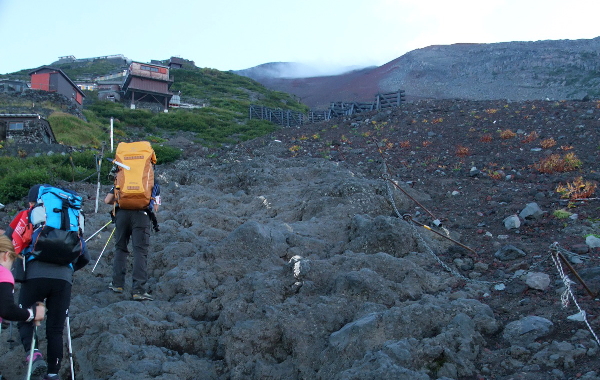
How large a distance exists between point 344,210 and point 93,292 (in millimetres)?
3917

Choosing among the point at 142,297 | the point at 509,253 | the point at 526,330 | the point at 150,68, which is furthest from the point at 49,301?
the point at 150,68

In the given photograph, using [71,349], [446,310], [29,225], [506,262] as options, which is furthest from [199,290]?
[506,262]

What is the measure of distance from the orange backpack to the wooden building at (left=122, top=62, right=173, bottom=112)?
46220mm

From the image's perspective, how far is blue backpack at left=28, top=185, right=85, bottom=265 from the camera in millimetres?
4375

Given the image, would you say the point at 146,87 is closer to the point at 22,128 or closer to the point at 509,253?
the point at 22,128

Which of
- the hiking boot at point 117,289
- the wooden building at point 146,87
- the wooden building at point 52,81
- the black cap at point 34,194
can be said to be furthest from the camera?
the wooden building at point 146,87

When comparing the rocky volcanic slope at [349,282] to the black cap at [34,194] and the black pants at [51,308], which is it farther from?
the black cap at [34,194]

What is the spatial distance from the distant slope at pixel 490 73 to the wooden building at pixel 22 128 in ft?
120

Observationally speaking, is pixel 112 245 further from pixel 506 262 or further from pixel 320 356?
pixel 506 262

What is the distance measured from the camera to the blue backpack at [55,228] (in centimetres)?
438

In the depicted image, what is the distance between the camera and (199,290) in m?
5.92

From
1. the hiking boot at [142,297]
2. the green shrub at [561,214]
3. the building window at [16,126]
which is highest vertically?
the building window at [16,126]

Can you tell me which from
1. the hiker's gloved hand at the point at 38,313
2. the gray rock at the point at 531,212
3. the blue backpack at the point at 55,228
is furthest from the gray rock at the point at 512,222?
the hiker's gloved hand at the point at 38,313

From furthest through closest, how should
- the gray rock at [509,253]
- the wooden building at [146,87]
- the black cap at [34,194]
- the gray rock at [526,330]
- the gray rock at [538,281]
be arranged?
1. the wooden building at [146,87]
2. the gray rock at [509,253]
3. the gray rock at [538,281]
4. the black cap at [34,194]
5. the gray rock at [526,330]
